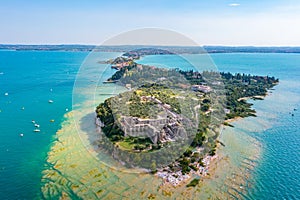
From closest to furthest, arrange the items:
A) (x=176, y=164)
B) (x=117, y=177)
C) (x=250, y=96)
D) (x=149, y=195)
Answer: (x=149, y=195), (x=117, y=177), (x=176, y=164), (x=250, y=96)

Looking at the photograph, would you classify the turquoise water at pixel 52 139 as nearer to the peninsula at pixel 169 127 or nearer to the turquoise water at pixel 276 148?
the turquoise water at pixel 276 148

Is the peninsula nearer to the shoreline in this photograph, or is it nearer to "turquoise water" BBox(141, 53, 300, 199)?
the shoreline

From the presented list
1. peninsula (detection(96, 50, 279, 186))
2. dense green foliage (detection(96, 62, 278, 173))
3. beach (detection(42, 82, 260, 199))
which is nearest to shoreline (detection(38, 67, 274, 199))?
beach (detection(42, 82, 260, 199))

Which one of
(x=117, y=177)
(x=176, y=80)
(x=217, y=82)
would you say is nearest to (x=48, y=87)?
(x=176, y=80)

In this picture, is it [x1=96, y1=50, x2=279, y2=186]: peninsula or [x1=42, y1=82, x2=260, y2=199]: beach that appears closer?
[x1=42, y1=82, x2=260, y2=199]: beach

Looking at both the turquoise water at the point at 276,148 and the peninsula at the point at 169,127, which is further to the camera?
the peninsula at the point at 169,127

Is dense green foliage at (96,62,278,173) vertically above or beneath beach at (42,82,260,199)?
above

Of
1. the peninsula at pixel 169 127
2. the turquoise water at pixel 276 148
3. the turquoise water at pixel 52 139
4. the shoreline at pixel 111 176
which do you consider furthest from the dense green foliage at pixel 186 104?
the turquoise water at pixel 52 139

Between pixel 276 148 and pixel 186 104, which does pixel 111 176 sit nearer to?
pixel 276 148

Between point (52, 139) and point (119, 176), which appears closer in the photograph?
point (119, 176)

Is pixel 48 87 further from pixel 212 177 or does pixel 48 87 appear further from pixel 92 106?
pixel 212 177

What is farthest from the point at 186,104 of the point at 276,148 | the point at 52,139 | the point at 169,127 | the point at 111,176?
the point at 111,176
